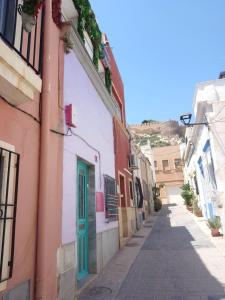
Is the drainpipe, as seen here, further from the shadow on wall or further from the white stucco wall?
the shadow on wall

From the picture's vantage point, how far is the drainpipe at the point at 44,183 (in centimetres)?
347

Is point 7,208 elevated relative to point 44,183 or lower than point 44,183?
lower

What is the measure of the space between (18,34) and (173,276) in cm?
564

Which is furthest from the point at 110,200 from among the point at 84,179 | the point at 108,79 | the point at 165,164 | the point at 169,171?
the point at 165,164

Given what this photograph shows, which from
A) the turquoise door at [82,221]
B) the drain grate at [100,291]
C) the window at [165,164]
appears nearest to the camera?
the drain grate at [100,291]

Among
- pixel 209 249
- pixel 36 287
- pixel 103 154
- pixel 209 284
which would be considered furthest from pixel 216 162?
pixel 36 287

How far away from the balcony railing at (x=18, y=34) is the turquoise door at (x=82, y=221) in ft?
9.09

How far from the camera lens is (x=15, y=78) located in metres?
3.02

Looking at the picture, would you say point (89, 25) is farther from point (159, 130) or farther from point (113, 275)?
point (159, 130)

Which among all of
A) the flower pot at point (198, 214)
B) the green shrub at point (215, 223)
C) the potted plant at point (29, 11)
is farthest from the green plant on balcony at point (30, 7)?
the flower pot at point (198, 214)

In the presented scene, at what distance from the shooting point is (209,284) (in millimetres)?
4812

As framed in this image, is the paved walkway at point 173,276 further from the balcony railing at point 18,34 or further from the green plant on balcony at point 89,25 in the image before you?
the green plant on balcony at point 89,25

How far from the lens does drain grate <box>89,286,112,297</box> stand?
4638mm

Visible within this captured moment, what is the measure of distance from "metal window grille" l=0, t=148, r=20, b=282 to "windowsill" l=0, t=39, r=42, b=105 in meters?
0.72
